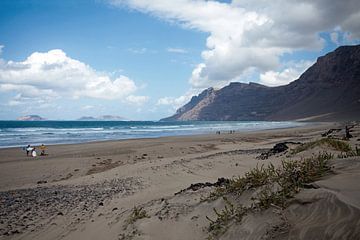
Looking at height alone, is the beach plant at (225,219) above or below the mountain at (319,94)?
below

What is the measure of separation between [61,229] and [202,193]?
311cm

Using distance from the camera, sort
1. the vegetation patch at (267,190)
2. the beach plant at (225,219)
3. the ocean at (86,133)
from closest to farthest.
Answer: the vegetation patch at (267,190) → the beach plant at (225,219) → the ocean at (86,133)

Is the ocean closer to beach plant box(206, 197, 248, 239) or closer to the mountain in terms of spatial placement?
beach plant box(206, 197, 248, 239)

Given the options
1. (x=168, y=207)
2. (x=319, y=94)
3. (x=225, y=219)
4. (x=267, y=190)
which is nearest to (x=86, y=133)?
A: (x=168, y=207)

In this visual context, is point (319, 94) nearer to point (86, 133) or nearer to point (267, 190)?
point (86, 133)

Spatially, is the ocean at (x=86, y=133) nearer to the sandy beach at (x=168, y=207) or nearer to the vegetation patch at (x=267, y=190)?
the sandy beach at (x=168, y=207)

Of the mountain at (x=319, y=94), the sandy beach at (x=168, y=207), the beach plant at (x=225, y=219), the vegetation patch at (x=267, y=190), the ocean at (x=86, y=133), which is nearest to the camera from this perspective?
the sandy beach at (x=168, y=207)

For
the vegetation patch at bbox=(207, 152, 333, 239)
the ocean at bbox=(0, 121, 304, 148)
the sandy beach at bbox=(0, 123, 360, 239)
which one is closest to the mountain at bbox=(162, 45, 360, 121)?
the ocean at bbox=(0, 121, 304, 148)

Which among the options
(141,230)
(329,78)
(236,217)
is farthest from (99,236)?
(329,78)

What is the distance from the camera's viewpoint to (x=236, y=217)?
382 cm

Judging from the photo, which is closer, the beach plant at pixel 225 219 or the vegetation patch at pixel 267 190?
the vegetation patch at pixel 267 190

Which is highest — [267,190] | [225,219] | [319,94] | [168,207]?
[319,94]

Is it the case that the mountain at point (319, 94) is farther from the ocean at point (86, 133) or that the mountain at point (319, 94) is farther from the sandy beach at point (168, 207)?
the sandy beach at point (168, 207)

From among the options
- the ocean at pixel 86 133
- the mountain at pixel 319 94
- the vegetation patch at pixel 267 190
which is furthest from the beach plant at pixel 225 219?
the mountain at pixel 319 94
